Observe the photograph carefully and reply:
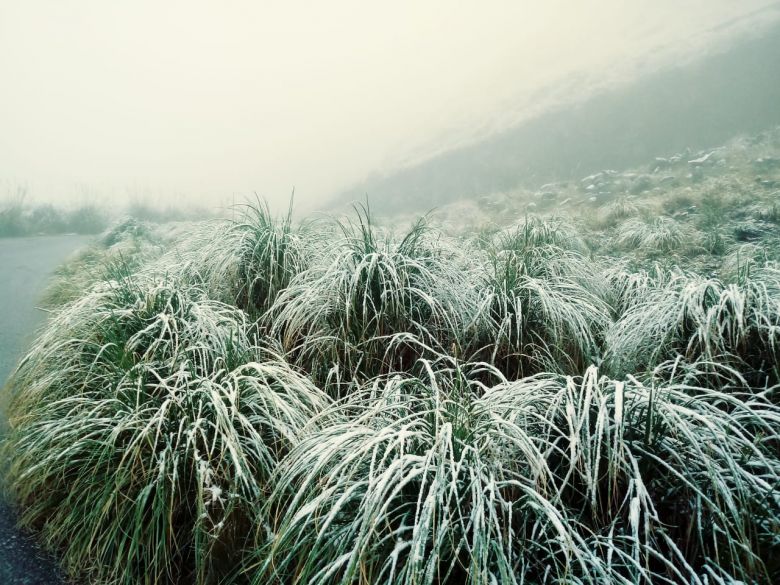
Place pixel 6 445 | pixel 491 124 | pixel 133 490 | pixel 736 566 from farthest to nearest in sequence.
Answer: pixel 491 124 < pixel 6 445 < pixel 133 490 < pixel 736 566

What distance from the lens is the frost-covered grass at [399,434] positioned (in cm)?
110

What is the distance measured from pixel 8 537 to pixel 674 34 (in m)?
12.6

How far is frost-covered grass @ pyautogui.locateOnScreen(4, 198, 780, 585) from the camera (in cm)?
110

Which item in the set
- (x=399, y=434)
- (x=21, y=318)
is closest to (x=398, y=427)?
(x=399, y=434)

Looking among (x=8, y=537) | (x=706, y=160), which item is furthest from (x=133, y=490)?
(x=706, y=160)

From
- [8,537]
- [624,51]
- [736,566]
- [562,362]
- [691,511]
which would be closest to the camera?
[736,566]

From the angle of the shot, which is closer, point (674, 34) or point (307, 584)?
point (307, 584)

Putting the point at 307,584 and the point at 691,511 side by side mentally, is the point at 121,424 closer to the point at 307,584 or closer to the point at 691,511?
the point at 307,584

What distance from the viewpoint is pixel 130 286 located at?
7.89 ft

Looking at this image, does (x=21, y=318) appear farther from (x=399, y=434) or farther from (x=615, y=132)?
(x=615, y=132)

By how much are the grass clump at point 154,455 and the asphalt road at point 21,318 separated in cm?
6

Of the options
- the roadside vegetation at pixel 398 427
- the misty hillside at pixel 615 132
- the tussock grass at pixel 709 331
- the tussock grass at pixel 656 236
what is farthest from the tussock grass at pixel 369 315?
the misty hillside at pixel 615 132

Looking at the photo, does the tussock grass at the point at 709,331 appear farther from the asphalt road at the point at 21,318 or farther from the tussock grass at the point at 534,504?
the asphalt road at the point at 21,318

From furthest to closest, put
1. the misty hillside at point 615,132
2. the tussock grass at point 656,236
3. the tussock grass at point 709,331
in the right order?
the misty hillside at point 615,132
the tussock grass at point 656,236
the tussock grass at point 709,331
